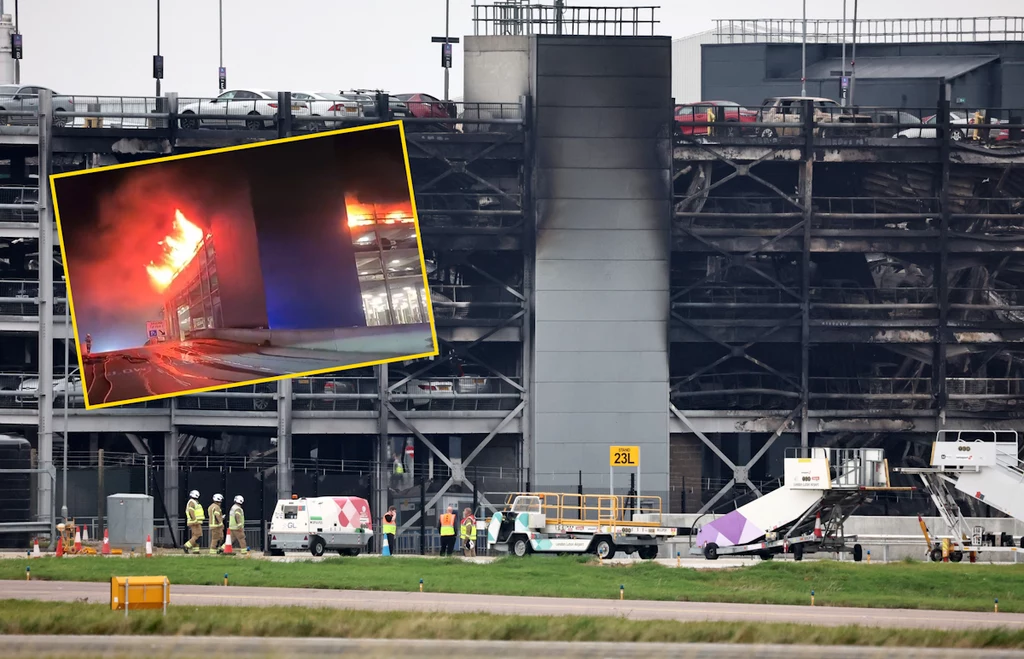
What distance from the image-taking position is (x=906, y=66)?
105 meters

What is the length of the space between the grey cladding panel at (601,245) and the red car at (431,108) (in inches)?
265

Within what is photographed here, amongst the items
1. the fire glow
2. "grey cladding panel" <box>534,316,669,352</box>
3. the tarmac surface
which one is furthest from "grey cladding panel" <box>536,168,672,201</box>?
the tarmac surface

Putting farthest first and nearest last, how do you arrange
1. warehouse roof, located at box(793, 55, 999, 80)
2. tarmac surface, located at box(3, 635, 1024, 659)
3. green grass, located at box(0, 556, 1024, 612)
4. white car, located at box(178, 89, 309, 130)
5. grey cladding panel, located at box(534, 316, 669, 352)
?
warehouse roof, located at box(793, 55, 999, 80) → white car, located at box(178, 89, 309, 130) → grey cladding panel, located at box(534, 316, 669, 352) → green grass, located at box(0, 556, 1024, 612) → tarmac surface, located at box(3, 635, 1024, 659)

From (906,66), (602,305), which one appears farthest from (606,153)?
(906,66)

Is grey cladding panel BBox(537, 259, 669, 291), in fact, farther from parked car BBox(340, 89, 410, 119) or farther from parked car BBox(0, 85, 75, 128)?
parked car BBox(0, 85, 75, 128)

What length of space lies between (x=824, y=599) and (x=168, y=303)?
34.0 metres

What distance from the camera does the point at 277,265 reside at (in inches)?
2559

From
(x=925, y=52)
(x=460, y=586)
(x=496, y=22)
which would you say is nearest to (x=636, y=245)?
(x=496, y=22)

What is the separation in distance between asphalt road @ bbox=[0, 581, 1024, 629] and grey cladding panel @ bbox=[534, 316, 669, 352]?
3001 centimetres

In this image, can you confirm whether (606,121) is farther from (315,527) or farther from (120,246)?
(315,527)

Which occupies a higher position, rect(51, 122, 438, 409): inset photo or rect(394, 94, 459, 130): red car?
rect(394, 94, 459, 130): red car

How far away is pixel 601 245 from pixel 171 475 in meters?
19.8

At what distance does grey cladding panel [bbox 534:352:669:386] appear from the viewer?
68.0 metres

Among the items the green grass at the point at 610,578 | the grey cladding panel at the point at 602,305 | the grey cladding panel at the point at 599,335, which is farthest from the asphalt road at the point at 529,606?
the grey cladding panel at the point at 602,305
